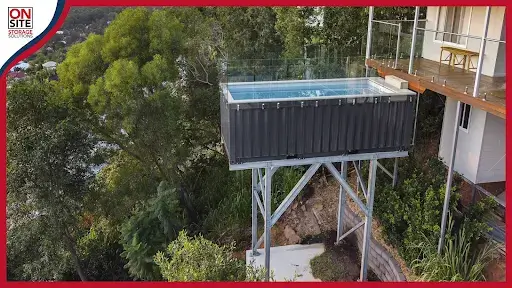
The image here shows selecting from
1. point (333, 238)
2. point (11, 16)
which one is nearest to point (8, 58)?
point (11, 16)

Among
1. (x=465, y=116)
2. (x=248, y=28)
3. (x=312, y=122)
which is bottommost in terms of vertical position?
(x=465, y=116)

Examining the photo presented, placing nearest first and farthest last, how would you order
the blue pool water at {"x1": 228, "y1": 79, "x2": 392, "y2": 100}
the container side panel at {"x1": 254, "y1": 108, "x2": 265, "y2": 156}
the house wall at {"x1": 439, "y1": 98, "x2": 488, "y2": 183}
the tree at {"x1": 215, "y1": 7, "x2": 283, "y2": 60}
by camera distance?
the container side panel at {"x1": 254, "y1": 108, "x2": 265, "y2": 156} < the blue pool water at {"x1": 228, "y1": 79, "x2": 392, "y2": 100} < the house wall at {"x1": 439, "y1": 98, "x2": 488, "y2": 183} < the tree at {"x1": 215, "y1": 7, "x2": 283, "y2": 60}

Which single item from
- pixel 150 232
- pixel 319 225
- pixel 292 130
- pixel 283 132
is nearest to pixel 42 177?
pixel 150 232

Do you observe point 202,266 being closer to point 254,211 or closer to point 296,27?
point 254,211

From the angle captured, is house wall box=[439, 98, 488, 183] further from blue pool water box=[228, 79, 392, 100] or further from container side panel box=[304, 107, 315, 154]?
container side panel box=[304, 107, 315, 154]

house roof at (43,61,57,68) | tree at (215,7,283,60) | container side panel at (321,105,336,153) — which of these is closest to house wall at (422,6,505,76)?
container side panel at (321,105,336,153)

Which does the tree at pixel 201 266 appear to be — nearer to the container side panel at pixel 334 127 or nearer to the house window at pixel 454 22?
the container side panel at pixel 334 127
